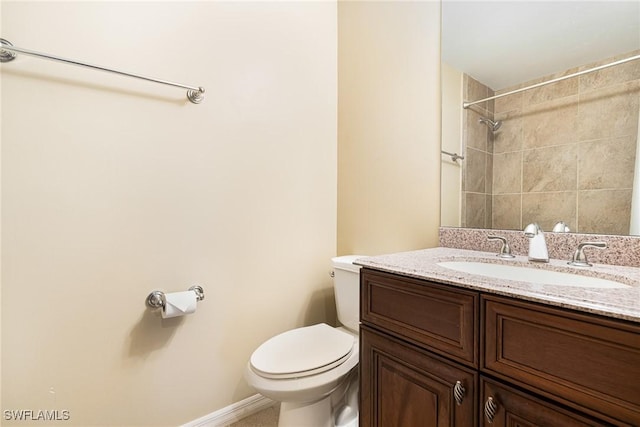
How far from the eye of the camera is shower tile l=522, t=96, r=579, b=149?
3.41 feet

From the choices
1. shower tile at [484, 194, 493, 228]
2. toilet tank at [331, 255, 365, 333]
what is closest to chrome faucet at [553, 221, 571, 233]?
shower tile at [484, 194, 493, 228]

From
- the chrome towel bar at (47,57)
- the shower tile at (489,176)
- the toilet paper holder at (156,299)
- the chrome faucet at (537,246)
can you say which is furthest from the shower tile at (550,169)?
the toilet paper holder at (156,299)

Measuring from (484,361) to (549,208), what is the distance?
27.3 inches

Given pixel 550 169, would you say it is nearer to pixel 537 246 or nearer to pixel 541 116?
pixel 541 116

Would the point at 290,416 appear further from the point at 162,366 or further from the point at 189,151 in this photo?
the point at 189,151

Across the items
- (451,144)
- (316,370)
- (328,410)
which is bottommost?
(328,410)

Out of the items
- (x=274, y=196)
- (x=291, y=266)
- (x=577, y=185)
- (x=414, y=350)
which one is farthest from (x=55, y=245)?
(x=577, y=185)

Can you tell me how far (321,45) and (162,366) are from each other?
1.91 m

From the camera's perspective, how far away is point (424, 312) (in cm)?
82

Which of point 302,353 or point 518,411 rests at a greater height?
point 518,411

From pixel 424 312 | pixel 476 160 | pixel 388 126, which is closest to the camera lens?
pixel 424 312

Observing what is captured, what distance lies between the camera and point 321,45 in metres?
1.82

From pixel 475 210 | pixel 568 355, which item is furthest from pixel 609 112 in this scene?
pixel 568 355

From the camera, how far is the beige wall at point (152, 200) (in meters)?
1.04
